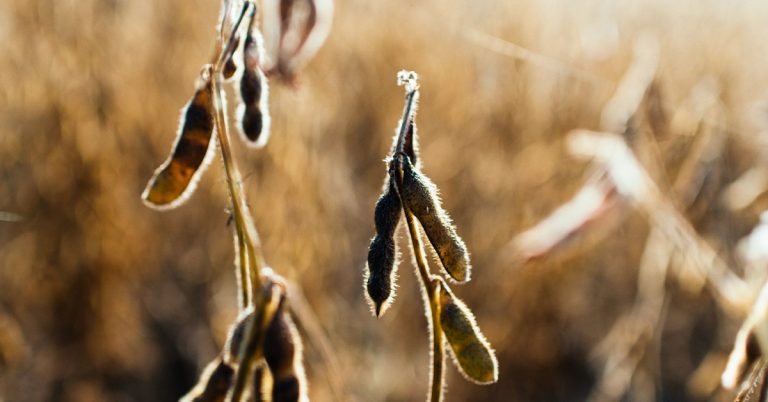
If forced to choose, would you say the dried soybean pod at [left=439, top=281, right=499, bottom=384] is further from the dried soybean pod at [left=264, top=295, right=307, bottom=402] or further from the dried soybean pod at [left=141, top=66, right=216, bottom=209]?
the dried soybean pod at [left=141, top=66, right=216, bottom=209]

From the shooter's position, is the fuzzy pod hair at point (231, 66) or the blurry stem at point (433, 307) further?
the fuzzy pod hair at point (231, 66)

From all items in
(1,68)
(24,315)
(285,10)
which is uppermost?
(1,68)

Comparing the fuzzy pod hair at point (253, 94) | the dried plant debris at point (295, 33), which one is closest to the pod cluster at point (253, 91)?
the fuzzy pod hair at point (253, 94)

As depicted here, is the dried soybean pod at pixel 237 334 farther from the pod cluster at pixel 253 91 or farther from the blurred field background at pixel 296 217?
the blurred field background at pixel 296 217

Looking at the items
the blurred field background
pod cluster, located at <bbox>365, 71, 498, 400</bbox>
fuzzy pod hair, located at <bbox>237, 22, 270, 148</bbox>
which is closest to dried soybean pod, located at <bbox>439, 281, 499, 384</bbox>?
pod cluster, located at <bbox>365, 71, 498, 400</bbox>

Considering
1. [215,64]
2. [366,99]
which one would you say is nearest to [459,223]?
[366,99]

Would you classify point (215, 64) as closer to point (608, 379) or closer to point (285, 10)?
point (285, 10)
